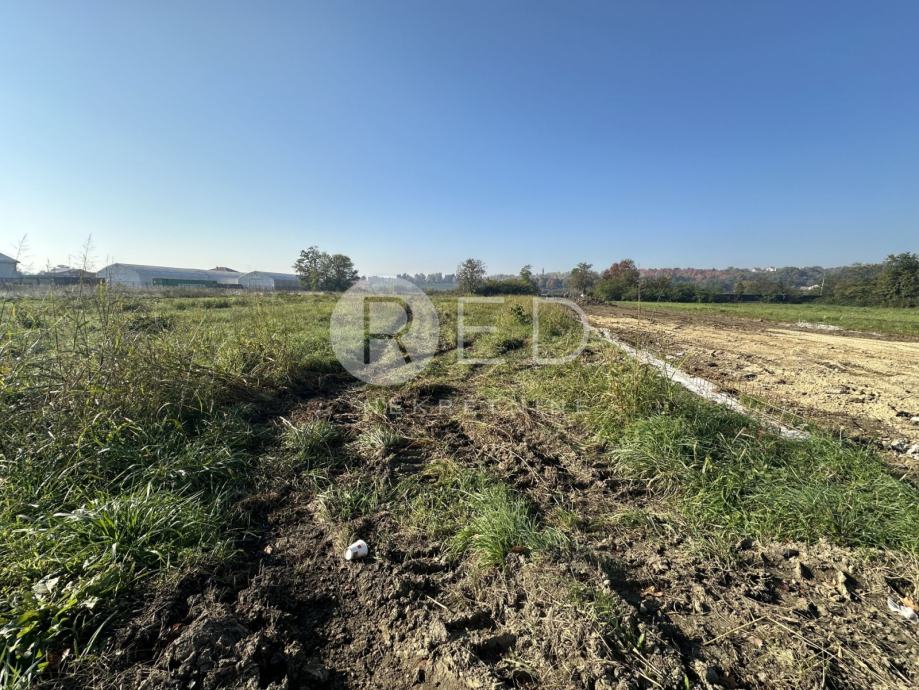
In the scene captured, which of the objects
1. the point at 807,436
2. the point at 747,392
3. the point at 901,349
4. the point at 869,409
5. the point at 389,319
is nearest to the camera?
the point at 807,436

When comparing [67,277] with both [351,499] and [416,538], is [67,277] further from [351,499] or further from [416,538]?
[416,538]

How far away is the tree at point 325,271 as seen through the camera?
3784cm

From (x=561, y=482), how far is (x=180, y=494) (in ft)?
8.23

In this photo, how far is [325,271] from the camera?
39.3 meters

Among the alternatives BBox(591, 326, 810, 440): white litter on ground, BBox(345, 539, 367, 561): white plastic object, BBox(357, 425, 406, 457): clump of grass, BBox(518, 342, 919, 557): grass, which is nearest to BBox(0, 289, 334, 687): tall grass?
BBox(345, 539, 367, 561): white plastic object

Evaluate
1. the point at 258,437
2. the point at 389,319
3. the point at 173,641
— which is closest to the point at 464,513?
the point at 173,641

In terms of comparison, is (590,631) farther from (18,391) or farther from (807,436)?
(18,391)

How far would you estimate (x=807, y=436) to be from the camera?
282 centimetres

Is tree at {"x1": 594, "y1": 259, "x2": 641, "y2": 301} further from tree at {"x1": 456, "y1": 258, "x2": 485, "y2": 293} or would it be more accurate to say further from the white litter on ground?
the white litter on ground

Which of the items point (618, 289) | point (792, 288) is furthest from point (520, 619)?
point (792, 288)

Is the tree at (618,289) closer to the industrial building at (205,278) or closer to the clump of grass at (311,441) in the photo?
the industrial building at (205,278)

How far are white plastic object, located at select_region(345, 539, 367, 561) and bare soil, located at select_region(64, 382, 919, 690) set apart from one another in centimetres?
4

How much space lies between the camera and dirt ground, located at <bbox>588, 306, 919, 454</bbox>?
348cm

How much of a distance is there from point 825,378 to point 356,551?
6746mm
